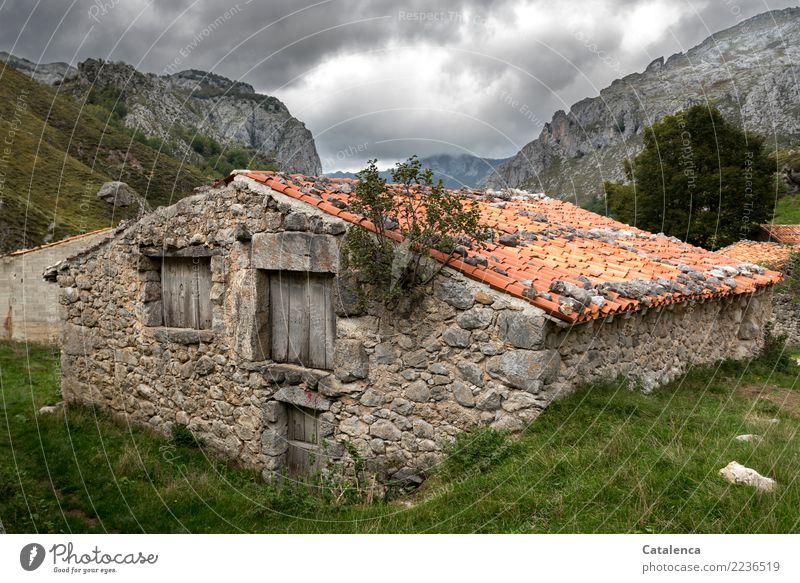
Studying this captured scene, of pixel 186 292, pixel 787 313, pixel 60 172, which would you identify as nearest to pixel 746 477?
pixel 186 292

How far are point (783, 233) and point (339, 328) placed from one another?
27.3 m

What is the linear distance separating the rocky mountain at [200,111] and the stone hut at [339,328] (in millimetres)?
1747

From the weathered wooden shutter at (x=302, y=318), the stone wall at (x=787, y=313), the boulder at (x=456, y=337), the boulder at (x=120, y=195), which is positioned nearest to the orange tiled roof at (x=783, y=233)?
the stone wall at (x=787, y=313)

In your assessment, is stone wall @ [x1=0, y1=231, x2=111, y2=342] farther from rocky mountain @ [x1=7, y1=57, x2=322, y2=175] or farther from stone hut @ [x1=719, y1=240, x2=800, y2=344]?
stone hut @ [x1=719, y1=240, x2=800, y2=344]

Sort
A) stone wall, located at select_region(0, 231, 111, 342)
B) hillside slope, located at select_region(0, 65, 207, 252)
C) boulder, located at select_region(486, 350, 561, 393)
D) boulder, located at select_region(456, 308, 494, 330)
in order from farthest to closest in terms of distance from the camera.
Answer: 1. hillside slope, located at select_region(0, 65, 207, 252)
2. stone wall, located at select_region(0, 231, 111, 342)
3. boulder, located at select_region(456, 308, 494, 330)
4. boulder, located at select_region(486, 350, 561, 393)

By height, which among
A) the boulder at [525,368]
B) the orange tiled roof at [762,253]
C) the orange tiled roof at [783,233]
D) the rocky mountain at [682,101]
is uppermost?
the rocky mountain at [682,101]

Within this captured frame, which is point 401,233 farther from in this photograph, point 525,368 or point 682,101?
point 682,101

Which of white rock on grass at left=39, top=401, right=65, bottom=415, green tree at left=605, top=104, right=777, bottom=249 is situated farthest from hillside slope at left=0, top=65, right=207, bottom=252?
green tree at left=605, top=104, right=777, bottom=249

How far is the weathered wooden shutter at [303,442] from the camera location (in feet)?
A: 22.7

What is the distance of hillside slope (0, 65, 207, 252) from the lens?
22.7 m

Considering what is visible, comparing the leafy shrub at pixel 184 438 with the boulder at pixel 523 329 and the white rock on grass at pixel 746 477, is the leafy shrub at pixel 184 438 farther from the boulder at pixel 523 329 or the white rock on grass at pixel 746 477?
the white rock on grass at pixel 746 477

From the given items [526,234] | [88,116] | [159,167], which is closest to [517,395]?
[526,234]

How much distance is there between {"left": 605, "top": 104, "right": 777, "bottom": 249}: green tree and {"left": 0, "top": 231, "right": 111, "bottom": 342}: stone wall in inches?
934

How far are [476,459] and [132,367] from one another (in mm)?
6247
